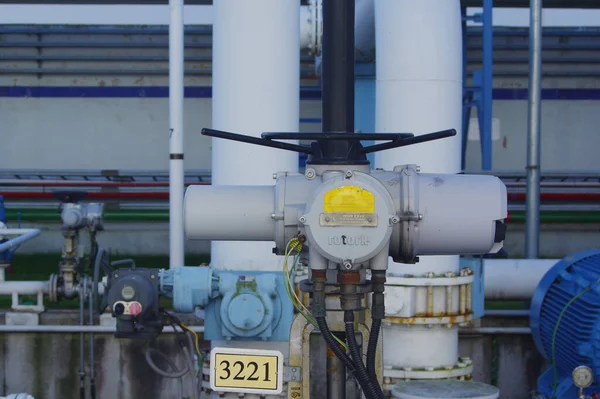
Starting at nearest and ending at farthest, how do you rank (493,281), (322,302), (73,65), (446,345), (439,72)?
(322,302), (439,72), (446,345), (493,281), (73,65)

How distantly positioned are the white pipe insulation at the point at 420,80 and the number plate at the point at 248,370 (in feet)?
5.01

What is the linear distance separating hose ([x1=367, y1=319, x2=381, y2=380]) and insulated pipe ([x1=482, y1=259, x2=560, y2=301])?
2797 millimetres

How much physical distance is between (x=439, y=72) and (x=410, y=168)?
5.19 ft

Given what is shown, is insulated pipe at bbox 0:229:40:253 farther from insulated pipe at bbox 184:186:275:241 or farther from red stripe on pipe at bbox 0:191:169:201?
red stripe on pipe at bbox 0:191:169:201

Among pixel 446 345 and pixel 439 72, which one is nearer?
pixel 439 72

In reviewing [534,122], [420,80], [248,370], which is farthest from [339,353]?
[534,122]

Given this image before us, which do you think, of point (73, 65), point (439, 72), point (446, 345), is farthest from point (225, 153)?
point (73, 65)

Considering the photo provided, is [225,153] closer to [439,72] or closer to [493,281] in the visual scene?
[439,72]

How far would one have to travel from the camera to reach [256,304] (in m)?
3.32

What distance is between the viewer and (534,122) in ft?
16.7

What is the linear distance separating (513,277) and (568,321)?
2.52 feet

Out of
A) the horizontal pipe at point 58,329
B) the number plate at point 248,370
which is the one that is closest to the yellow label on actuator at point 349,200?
the number plate at point 248,370

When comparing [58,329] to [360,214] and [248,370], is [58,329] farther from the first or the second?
[360,214]

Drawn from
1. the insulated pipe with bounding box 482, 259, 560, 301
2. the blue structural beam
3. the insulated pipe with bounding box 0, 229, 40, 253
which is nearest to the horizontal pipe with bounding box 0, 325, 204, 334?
the insulated pipe with bounding box 0, 229, 40, 253
